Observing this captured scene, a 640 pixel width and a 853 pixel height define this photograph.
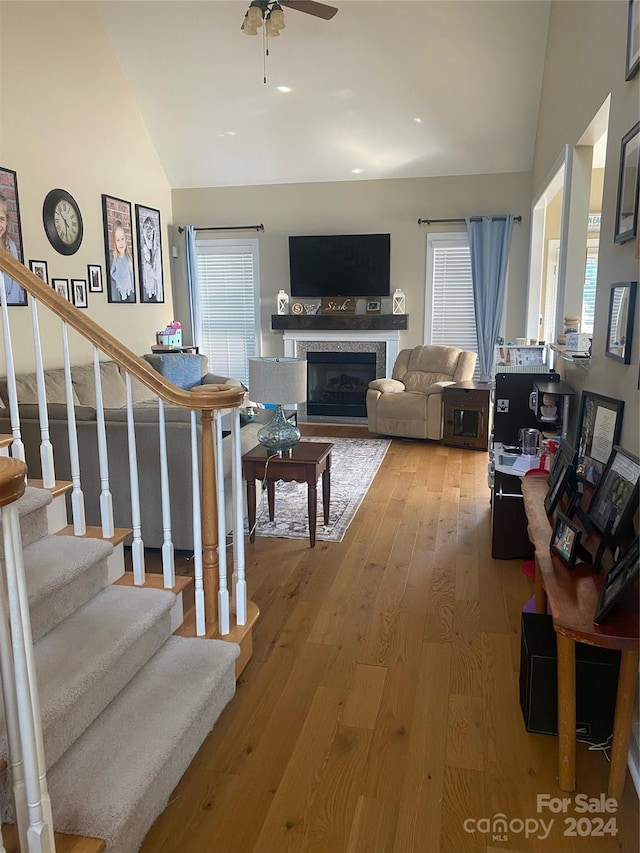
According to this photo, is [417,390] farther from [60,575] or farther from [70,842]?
[70,842]

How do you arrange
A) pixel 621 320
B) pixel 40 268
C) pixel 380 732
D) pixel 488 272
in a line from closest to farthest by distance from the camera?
1. pixel 380 732
2. pixel 621 320
3. pixel 40 268
4. pixel 488 272

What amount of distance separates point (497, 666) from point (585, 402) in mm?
1329

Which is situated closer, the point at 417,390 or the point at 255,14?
the point at 255,14

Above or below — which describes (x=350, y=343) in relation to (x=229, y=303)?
below

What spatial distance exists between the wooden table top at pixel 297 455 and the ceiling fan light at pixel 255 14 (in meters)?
3.11

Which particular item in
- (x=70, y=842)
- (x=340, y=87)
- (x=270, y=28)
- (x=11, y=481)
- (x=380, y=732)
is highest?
(x=340, y=87)

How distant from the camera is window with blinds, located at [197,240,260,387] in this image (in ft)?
27.1

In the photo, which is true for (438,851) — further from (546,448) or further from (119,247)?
(119,247)

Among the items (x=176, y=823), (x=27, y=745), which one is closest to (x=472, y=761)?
(x=176, y=823)

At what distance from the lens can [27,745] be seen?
129 cm

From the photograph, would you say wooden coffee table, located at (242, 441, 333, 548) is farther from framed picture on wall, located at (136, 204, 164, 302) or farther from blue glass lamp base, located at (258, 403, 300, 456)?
framed picture on wall, located at (136, 204, 164, 302)

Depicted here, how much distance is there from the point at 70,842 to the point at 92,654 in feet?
1.74

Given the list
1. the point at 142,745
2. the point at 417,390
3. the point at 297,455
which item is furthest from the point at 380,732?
the point at 417,390

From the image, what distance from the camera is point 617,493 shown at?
218 cm
